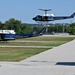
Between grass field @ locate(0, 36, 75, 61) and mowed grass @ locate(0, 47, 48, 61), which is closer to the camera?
mowed grass @ locate(0, 47, 48, 61)

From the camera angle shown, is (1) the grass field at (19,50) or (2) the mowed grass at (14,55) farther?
(1) the grass field at (19,50)

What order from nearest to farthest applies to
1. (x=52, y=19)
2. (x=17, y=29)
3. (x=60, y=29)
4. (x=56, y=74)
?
(x=56, y=74) → (x=52, y=19) → (x=17, y=29) → (x=60, y=29)

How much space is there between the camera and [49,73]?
14375 millimetres

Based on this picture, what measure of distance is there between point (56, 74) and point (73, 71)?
1202 millimetres

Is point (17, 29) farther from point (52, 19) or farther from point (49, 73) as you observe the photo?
point (49, 73)

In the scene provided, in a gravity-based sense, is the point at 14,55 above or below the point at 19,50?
above

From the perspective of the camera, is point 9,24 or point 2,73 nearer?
point 2,73

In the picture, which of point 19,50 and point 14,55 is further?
point 19,50

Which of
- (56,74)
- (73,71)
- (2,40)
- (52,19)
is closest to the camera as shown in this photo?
(56,74)

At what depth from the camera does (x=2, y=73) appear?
47.2 feet

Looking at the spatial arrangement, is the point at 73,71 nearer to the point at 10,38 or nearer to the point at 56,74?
the point at 56,74

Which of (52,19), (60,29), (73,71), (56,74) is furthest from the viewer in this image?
(60,29)

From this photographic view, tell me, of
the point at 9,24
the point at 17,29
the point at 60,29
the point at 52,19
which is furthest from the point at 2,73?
the point at 60,29

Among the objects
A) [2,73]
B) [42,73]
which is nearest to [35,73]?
[42,73]
